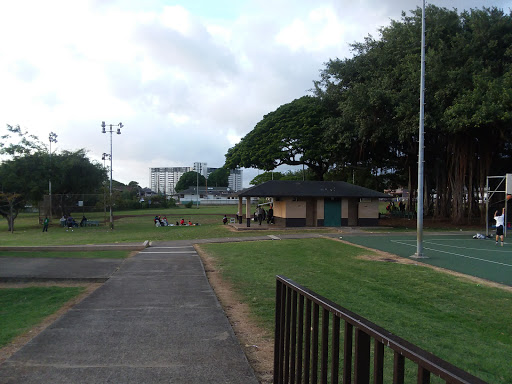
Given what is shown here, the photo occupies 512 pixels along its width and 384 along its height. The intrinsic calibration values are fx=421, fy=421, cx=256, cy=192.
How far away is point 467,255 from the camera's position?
1627 cm

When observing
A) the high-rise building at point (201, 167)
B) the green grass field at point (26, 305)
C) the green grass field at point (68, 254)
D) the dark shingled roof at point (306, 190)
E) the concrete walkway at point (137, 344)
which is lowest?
the green grass field at point (68, 254)

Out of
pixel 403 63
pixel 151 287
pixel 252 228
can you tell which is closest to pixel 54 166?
pixel 252 228

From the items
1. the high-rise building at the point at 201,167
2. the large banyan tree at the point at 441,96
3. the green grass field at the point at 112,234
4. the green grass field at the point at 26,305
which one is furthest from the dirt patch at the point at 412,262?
the high-rise building at the point at 201,167

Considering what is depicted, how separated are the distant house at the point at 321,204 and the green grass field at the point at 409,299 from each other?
16.8 metres

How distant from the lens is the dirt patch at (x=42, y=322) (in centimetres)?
527

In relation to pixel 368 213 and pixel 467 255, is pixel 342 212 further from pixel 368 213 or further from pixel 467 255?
pixel 467 255

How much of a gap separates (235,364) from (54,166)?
129 feet

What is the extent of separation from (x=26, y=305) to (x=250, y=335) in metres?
4.71

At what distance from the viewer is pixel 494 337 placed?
6199mm

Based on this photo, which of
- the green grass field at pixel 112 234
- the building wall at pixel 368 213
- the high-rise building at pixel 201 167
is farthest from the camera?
the high-rise building at pixel 201 167

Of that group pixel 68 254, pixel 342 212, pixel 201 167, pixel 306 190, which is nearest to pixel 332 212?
pixel 342 212

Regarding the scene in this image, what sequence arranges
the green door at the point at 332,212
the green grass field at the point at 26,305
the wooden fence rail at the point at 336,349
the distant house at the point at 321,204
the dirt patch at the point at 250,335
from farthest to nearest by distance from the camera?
the green door at the point at 332,212, the distant house at the point at 321,204, the green grass field at the point at 26,305, the dirt patch at the point at 250,335, the wooden fence rail at the point at 336,349

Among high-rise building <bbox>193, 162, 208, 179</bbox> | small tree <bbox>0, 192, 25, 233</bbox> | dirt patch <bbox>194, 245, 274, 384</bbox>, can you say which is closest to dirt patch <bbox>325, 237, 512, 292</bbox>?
dirt patch <bbox>194, 245, 274, 384</bbox>

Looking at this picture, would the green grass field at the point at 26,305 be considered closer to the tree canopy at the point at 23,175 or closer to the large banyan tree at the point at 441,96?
the large banyan tree at the point at 441,96
